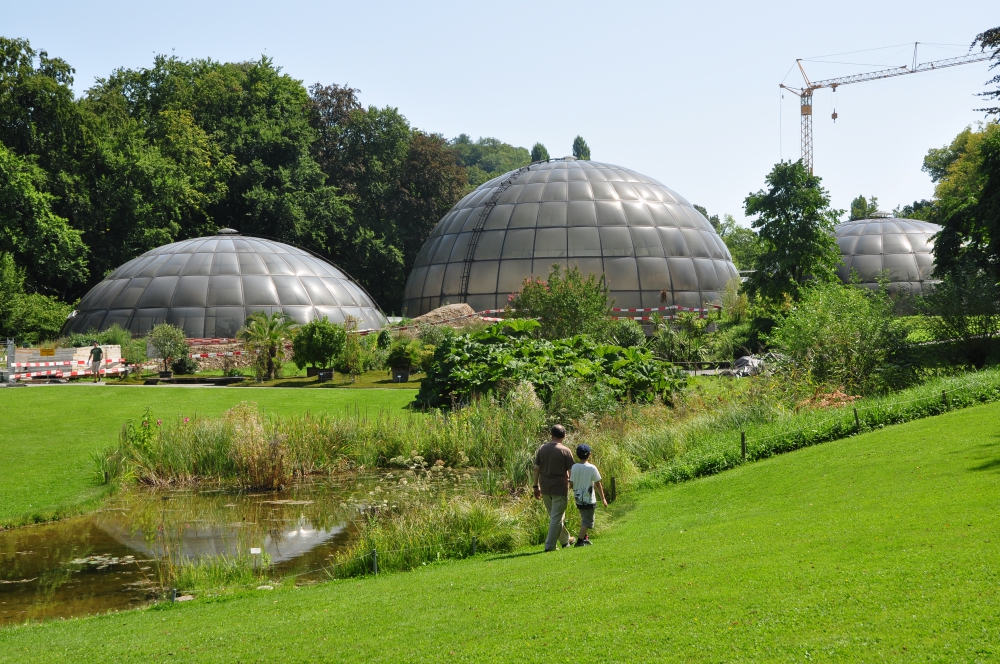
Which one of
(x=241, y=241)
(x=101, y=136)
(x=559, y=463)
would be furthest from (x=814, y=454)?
(x=101, y=136)

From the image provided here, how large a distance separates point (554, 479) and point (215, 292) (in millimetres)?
34015

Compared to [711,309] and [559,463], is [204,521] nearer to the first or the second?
[559,463]

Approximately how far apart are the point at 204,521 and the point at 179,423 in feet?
16.4

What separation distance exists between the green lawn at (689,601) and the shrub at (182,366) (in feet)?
80.8

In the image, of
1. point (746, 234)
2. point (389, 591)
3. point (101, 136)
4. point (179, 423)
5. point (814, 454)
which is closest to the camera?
Result: point (389, 591)

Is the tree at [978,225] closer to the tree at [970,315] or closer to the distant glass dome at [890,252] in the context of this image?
the tree at [970,315]

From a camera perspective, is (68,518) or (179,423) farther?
(179,423)

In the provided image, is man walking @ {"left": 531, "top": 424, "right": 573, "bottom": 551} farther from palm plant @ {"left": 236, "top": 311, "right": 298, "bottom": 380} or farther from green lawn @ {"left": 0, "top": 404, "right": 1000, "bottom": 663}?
palm plant @ {"left": 236, "top": 311, "right": 298, "bottom": 380}

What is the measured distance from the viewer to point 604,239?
4569 centimetres

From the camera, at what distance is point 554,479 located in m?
11.1

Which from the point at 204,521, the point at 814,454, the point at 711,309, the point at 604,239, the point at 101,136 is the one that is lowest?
the point at 204,521

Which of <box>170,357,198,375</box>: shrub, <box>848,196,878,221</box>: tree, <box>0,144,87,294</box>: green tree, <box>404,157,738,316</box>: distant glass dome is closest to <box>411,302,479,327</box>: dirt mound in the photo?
<box>404,157,738,316</box>: distant glass dome

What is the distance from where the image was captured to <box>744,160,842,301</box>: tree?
36.9 metres

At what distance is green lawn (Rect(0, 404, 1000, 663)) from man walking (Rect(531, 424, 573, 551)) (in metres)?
0.62
